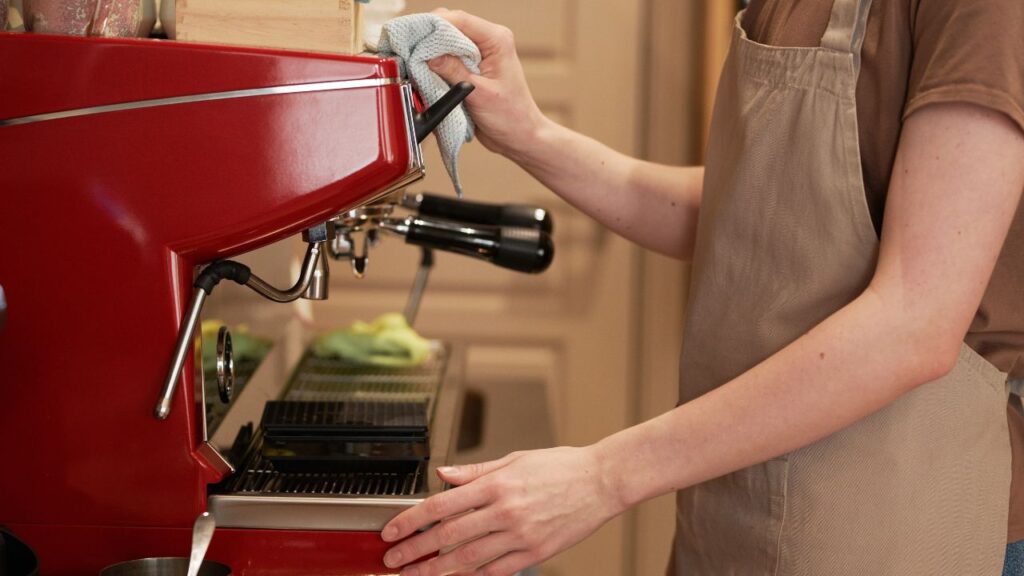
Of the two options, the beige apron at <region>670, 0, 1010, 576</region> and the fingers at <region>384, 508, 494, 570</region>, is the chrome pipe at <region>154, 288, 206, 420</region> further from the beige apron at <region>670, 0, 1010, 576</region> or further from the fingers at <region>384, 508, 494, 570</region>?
the beige apron at <region>670, 0, 1010, 576</region>

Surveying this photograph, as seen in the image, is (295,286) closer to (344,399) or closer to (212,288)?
(212,288)

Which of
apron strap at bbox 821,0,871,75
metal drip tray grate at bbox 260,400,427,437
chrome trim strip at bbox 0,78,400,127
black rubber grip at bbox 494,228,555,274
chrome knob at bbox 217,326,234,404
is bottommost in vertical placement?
metal drip tray grate at bbox 260,400,427,437

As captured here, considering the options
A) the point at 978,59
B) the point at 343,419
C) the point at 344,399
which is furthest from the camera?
the point at 344,399

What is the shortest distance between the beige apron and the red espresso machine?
0.92 ft

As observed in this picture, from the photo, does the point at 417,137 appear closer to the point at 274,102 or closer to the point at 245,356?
the point at 274,102

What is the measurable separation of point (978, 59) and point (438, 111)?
1.23 ft

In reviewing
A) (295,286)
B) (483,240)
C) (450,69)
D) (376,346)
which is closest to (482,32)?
(450,69)

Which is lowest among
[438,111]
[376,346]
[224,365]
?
[376,346]

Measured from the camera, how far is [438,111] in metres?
0.79

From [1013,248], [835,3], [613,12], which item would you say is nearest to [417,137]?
[835,3]

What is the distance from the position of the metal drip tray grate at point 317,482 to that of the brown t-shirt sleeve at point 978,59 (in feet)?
1.50

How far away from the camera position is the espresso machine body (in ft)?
2.31

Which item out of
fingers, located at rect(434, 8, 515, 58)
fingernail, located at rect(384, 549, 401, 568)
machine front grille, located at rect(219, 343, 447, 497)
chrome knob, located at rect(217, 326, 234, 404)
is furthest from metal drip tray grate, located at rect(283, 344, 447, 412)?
fingers, located at rect(434, 8, 515, 58)

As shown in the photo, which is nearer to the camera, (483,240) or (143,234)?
(143,234)
